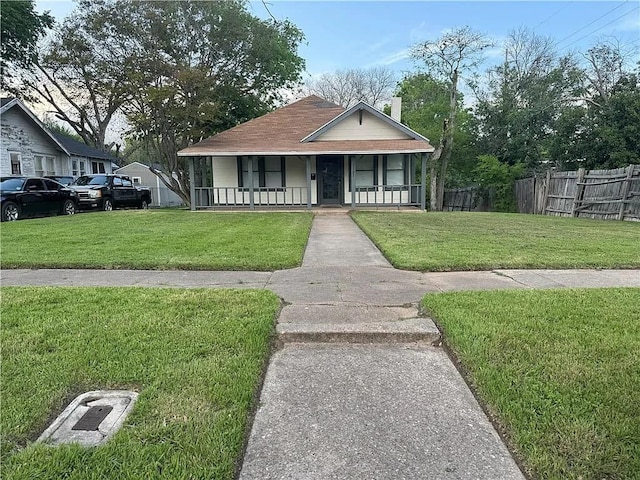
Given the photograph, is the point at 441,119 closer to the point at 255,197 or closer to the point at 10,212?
the point at 255,197

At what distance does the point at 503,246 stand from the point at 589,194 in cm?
1012

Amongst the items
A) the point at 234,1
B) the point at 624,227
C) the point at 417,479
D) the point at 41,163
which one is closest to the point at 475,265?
the point at 417,479

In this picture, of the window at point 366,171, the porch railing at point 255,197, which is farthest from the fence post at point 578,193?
the porch railing at point 255,197

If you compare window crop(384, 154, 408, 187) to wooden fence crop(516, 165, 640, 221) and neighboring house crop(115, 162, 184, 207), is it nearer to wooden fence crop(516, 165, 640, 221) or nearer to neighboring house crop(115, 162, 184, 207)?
wooden fence crop(516, 165, 640, 221)

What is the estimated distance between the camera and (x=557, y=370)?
2.96 m

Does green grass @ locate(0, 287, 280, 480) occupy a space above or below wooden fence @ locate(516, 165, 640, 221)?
below

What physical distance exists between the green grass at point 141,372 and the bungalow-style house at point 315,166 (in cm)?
1417

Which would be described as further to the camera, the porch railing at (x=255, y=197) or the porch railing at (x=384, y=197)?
the porch railing at (x=255, y=197)

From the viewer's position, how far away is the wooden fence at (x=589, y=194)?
1407 cm

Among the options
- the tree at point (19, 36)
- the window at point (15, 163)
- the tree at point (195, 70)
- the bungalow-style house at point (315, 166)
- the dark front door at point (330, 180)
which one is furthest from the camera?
the tree at point (19, 36)

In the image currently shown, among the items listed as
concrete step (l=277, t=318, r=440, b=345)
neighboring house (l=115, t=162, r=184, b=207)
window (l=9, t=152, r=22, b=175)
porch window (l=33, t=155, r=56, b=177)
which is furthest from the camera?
neighboring house (l=115, t=162, r=184, b=207)

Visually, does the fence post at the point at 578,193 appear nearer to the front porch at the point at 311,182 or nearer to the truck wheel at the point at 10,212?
the front porch at the point at 311,182

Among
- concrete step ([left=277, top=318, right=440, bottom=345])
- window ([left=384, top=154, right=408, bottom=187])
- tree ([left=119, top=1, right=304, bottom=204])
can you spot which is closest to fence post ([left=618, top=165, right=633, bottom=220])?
window ([left=384, top=154, right=408, bottom=187])

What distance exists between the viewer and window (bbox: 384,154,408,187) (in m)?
19.3
